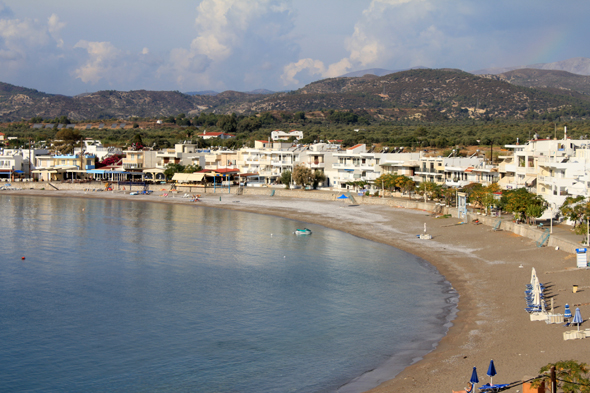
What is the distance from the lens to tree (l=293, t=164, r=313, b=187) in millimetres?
70812

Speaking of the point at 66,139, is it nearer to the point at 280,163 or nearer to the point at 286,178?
the point at 280,163

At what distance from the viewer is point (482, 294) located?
25031 mm

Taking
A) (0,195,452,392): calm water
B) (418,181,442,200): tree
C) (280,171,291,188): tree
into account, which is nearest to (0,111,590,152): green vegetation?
(280,171,291,188): tree

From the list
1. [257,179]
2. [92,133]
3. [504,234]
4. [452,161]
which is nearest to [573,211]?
[504,234]

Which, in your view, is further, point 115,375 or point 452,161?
point 452,161

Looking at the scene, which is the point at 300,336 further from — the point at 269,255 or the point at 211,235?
the point at 211,235

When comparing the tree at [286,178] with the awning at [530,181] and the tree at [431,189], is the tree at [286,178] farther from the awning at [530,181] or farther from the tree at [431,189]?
the awning at [530,181]

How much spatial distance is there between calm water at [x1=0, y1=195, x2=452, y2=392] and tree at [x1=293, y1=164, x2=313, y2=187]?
26406 mm

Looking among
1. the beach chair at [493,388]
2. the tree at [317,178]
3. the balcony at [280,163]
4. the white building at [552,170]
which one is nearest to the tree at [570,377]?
the beach chair at [493,388]

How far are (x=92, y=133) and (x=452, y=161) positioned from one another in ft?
324

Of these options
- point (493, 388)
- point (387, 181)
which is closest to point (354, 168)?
point (387, 181)

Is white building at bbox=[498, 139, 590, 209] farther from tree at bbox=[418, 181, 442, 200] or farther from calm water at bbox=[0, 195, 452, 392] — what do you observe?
calm water at bbox=[0, 195, 452, 392]

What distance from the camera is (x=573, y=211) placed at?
1230 inches

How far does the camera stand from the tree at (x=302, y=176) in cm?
7081
